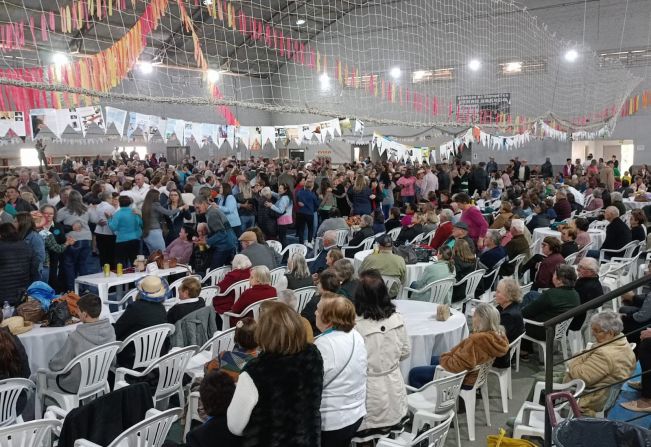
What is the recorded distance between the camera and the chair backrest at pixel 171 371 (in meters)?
3.66

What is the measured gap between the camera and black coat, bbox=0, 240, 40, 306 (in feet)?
16.0

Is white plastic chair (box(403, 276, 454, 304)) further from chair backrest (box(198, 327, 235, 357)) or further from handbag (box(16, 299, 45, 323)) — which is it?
handbag (box(16, 299, 45, 323))

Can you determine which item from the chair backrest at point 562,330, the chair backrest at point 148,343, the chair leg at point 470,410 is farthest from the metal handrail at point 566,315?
the chair backrest at point 148,343

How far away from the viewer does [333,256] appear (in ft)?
17.0

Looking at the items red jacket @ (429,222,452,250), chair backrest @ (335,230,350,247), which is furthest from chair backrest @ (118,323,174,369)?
chair backrest @ (335,230,350,247)

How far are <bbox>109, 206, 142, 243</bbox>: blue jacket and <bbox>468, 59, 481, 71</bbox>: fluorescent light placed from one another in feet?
51.5

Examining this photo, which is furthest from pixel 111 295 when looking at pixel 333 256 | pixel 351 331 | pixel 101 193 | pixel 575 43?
pixel 575 43

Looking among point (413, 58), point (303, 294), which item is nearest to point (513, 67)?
point (413, 58)

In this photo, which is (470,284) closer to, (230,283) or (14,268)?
(230,283)

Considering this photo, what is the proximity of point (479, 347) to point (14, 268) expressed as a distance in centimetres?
385

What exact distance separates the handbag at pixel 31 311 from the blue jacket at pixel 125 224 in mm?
2695

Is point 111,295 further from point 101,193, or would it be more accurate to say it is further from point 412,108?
point 412,108

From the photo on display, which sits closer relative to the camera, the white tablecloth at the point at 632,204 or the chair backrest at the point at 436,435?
the chair backrest at the point at 436,435

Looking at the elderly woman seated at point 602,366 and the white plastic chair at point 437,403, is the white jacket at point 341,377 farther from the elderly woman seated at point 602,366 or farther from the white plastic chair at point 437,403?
the elderly woman seated at point 602,366
